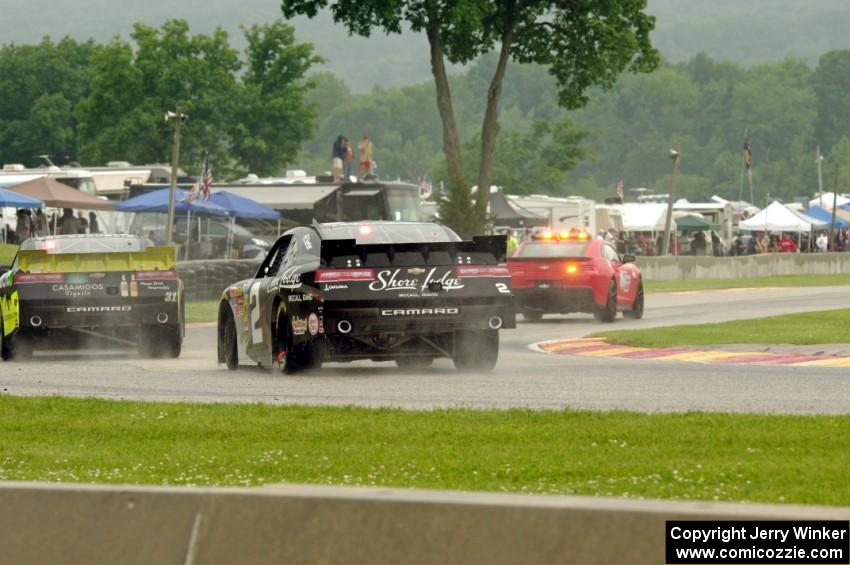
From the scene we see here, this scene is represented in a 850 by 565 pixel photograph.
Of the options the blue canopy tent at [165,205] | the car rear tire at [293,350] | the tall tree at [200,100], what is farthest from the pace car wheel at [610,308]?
the tall tree at [200,100]

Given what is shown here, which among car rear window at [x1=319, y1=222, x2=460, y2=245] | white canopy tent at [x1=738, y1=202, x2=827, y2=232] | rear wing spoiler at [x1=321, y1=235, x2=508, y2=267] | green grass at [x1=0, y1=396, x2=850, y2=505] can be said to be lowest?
green grass at [x1=0, y1=396, x2=850, y2=505]

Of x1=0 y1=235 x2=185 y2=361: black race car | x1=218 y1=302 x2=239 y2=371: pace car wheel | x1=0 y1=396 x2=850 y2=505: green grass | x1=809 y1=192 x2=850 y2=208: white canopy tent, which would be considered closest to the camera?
x1=0 y1=396 x2=850 y2=505: green grass

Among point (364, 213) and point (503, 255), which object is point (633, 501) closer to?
point (503, 255)

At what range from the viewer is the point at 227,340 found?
1928 centimetres

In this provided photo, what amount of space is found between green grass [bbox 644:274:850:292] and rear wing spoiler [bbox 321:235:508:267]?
102 feet

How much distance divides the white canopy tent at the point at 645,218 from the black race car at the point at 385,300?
64.4m

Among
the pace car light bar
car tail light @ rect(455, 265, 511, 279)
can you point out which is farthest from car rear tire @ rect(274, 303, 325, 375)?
the pace car light bar

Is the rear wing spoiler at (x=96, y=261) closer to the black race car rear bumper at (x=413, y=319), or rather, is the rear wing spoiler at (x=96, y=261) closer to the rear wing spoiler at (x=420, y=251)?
the rear wing spoiler at (x=420, y=251)

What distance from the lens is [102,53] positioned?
9825 cm

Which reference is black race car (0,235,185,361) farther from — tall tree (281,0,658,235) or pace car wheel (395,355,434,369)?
tall tree (281,0,658,235)

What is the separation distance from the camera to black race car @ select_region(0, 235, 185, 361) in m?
20.0

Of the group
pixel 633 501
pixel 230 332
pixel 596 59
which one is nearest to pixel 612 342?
pixel 230 332

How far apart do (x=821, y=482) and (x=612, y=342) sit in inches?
615

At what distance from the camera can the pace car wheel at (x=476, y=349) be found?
17.3 m
